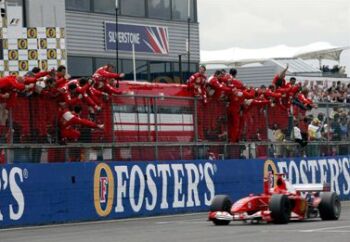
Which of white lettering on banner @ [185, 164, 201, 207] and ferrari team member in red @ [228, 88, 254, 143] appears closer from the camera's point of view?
white lettering on banner @ [185, 164, 201, 207]

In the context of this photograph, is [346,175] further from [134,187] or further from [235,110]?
[134,187]

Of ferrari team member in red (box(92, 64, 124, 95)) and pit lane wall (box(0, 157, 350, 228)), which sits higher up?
ferrari team member in red (box(92, 64, 124, 95))

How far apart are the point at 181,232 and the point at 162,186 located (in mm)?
6178

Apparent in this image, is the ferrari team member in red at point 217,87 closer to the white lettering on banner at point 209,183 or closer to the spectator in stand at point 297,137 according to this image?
the white lettering on banner at point 209,183

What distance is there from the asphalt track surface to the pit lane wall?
1.73ft

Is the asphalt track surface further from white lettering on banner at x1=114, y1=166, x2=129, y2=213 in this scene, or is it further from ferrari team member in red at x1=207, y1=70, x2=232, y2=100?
ferrari team member in red at x1=207, y1=70, x2=232, y2=100

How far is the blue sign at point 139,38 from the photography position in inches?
1436

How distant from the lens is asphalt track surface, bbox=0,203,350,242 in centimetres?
1625

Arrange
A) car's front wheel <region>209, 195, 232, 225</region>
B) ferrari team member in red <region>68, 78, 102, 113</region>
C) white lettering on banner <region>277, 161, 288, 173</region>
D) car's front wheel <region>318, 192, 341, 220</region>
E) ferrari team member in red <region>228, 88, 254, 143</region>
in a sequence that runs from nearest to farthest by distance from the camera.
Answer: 1. car's front wheel <region>209, 195, 232, 225</region>
2. car's front wheel <region>318, 192, 341, 220</region>
3. ferrari team member in red <region>68, 78, 102, 113</region>
4. ferrari team member in red <region>228, 88, 254, 143</region>
5. white lettering on banner <region>277, 161, 288, 173</region>

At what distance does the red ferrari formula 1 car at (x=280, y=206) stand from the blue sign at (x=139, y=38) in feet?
55.8

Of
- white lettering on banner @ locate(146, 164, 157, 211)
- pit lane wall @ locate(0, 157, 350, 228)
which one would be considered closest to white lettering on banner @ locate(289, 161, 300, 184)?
pit lane wall @ locate(0, 157, 350, 228)

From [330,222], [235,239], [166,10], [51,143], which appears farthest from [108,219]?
[166,10]

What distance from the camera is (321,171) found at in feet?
95.5

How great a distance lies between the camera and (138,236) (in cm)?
1719
